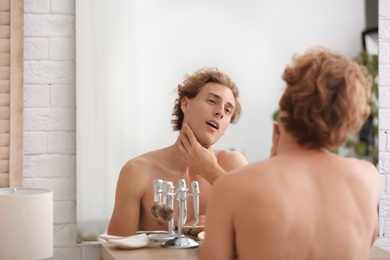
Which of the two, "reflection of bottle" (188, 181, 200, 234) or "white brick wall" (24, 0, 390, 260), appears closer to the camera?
"reflection of bottle" (188, 181, 200, 234)

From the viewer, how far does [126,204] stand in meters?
2.88

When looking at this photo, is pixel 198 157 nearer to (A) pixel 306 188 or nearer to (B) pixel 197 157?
(B) pixel 197 157

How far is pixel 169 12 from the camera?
300cm

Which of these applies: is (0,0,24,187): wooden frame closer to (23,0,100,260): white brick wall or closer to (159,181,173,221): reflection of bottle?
(23,0,100,260): white brick wall

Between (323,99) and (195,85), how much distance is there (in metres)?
1.21

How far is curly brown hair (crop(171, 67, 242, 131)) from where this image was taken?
293 cm

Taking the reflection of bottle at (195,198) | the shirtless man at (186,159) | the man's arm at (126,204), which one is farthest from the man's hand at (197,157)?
the man's arm at (126,204)

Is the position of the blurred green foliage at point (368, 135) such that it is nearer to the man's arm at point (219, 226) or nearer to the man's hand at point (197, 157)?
the man's hand at point (197, 157)

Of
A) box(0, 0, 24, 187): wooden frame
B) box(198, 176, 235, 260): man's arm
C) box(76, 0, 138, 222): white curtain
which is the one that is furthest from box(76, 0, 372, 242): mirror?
box(198, 176, 235, 260): man's arm

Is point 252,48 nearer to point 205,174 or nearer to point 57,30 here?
point 205,174

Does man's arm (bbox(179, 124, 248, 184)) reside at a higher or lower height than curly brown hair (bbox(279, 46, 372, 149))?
lower

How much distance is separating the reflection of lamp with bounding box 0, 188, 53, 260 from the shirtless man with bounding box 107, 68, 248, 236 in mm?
413

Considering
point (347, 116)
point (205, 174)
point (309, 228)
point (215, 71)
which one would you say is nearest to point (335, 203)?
point (309, 228)

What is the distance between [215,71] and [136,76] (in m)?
0.32
